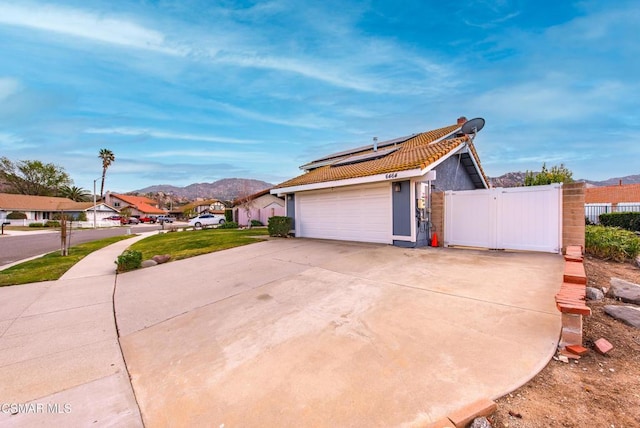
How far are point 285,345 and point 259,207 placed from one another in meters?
24.1

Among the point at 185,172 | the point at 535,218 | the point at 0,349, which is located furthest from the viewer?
the point at 185,172

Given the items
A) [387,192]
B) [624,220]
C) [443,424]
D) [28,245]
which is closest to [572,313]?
[443,424]

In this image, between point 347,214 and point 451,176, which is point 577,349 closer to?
point 347,214

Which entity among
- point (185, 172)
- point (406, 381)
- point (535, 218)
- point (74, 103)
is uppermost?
point (185, 172)

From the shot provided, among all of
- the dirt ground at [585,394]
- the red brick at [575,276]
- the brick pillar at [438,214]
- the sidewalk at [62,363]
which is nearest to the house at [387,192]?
the brick pillar at [438,214]

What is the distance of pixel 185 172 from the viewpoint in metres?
78.3

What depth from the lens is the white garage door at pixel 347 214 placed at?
9.83 metres

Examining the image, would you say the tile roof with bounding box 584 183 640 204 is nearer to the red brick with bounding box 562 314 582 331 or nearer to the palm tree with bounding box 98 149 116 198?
the red brick with bounding box 562 314 582 331

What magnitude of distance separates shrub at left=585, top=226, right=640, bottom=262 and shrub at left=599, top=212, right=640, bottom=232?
10.5 m

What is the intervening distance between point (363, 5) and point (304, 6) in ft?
7.03

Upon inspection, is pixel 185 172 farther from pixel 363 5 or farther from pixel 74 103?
pixel 363 5

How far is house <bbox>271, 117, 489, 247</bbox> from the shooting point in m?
8.94

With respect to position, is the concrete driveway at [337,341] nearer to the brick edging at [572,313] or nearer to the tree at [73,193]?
the brick edging at [572,313]

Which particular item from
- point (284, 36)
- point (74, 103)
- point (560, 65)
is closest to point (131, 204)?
point (74, 103)
